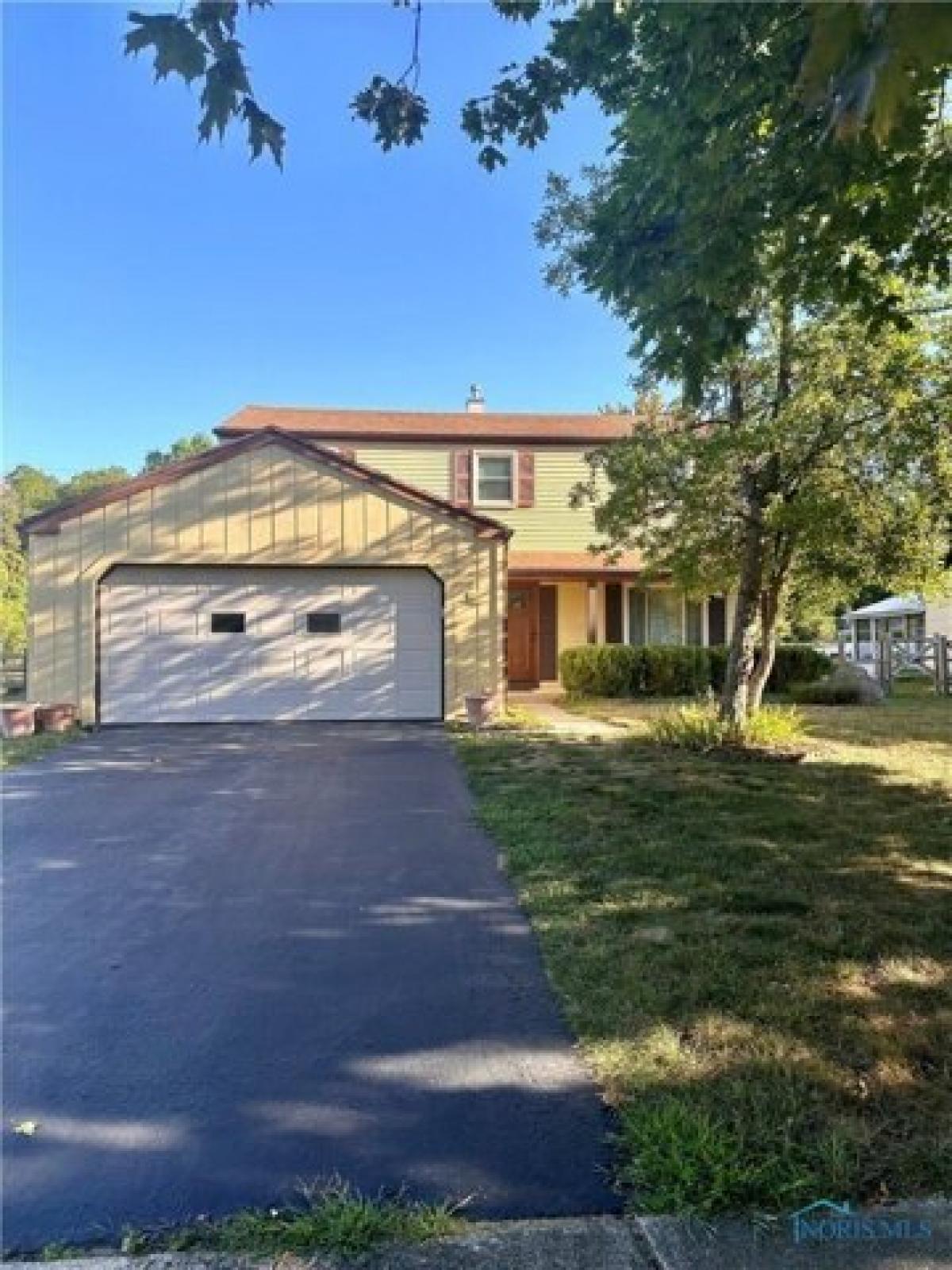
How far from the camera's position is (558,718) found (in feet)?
46.0

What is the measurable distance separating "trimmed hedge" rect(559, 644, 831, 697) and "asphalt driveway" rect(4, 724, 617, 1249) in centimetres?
1073

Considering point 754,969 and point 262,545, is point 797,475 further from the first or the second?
point 262,545

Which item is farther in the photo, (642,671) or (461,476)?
(461,476)

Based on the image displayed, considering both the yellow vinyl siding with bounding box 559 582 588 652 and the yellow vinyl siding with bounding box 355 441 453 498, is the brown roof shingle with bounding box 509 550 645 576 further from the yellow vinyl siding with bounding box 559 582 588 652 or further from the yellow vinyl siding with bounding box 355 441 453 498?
the yellow vinyl siding with bounding box 355 441 453 498

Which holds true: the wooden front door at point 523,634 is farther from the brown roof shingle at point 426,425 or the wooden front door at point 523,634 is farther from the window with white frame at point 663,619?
the brown roof shingle at point 426,425

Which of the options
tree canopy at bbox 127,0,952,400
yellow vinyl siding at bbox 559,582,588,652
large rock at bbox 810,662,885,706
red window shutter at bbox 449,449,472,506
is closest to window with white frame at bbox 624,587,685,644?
yellow vinyl siding at bbox 559,582,588,652

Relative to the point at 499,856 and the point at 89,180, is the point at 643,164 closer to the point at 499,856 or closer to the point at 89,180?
the point at 499,856

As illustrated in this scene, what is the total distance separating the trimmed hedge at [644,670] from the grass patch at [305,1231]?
1520 cm

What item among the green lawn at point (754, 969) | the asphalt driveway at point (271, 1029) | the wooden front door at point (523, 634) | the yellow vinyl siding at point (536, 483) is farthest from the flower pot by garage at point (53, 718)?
the wooden front door at point (523, 634)

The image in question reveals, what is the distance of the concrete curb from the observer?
216cm

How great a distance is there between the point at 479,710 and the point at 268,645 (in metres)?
3.50

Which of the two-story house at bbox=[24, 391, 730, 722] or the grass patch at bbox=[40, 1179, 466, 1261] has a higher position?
the two-story house at bbox=[24, 391, 730, 722]

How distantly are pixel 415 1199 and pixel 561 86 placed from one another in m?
5.53
